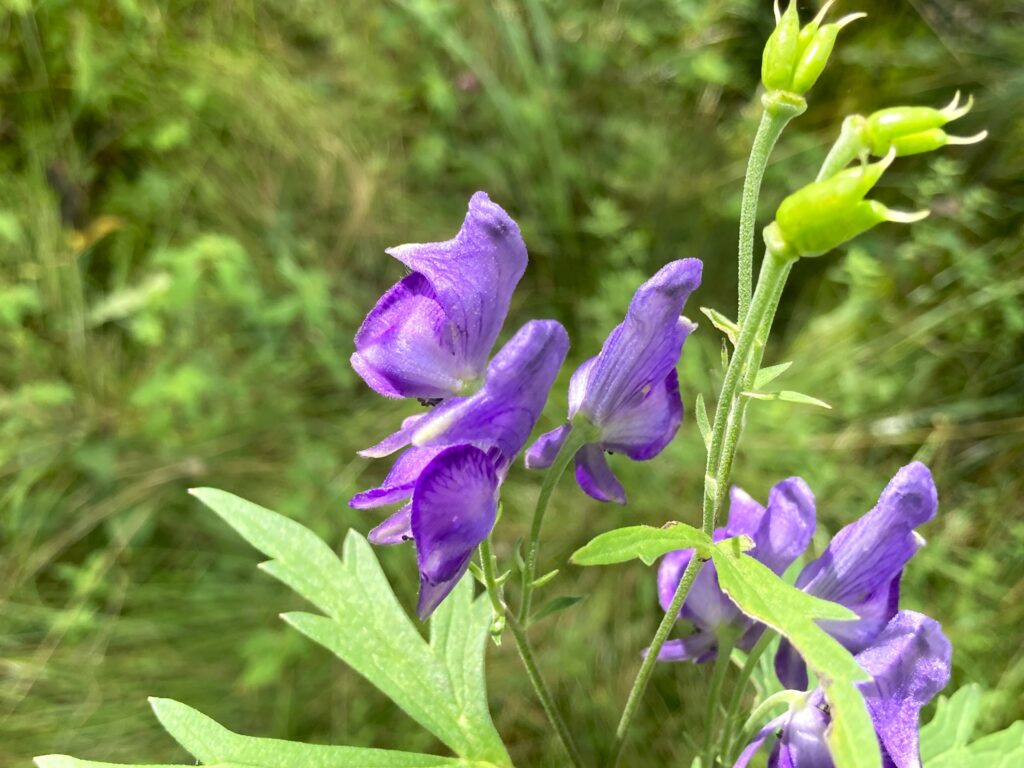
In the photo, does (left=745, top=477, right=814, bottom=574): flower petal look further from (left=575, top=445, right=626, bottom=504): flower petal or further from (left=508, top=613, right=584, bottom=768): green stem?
(left=508, top=613, right=584, bottom=768): green stem

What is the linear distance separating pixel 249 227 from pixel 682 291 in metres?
2.76

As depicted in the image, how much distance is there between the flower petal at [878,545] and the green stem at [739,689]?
8cm

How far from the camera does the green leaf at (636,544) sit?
0.84m

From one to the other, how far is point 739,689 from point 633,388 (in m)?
0.38

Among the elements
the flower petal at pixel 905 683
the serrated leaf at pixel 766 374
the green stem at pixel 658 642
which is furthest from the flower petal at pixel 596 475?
the flower petal at pixel 905 683

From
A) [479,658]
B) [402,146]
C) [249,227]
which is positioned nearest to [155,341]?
[249,227]

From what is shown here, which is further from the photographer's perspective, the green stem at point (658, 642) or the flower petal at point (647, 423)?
the flower petal at point (647, 423)

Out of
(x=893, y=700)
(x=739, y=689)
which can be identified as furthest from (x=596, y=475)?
(x=893, y=700)

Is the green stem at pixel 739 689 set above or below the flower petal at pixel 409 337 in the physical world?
below

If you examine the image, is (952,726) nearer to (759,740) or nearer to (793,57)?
(759,740)

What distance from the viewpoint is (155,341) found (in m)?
2.84

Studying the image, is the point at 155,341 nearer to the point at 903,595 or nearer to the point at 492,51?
the point at 492,51

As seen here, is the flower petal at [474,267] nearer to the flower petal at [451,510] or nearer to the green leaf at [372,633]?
the flower petal at [451,510]

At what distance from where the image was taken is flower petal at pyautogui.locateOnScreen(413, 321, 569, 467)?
89cm
